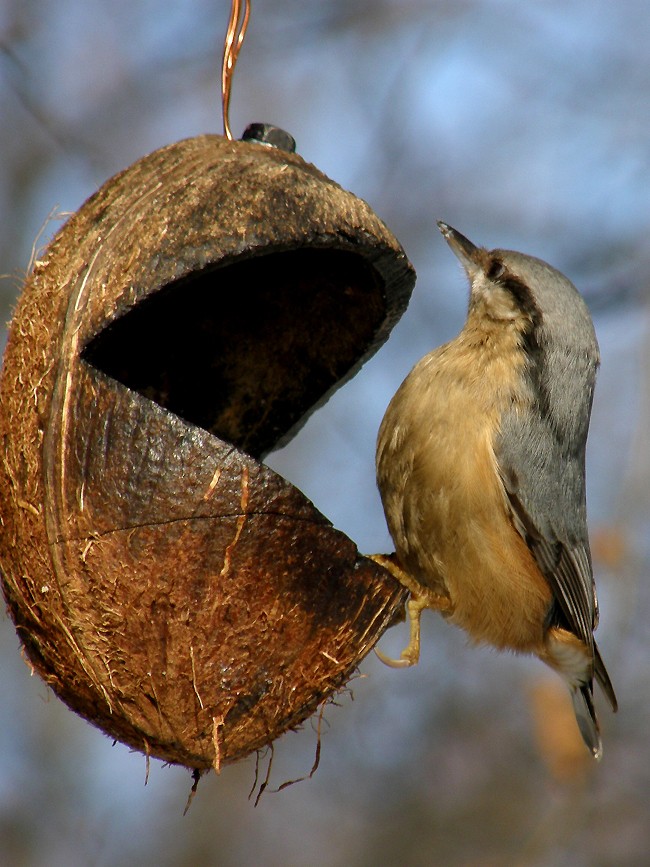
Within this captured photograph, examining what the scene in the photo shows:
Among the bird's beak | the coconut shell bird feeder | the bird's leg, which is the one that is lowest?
the coconut shell bird feeder

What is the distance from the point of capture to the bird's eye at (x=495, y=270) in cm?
418

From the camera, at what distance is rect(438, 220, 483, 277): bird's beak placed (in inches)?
170

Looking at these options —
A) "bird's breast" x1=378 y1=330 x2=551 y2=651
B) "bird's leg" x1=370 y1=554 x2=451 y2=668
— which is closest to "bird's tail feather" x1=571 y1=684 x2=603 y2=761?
"bird's breast" x1=378 y1=330 x2=551 y2=651

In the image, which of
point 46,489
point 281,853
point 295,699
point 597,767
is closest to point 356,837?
point 281,853

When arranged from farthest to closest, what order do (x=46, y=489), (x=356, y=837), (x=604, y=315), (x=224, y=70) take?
1. (x=356, y=837)
2. (x=604, y=315)
3. (x=224, y=70)
4. (x=46, y=489)

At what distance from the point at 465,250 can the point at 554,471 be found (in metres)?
0.98

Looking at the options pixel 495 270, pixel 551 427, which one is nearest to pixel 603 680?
A: pixel 551 427

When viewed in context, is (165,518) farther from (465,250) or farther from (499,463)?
(465,250)

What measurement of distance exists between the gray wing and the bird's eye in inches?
17.8

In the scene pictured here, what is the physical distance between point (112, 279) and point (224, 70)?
2.76ft

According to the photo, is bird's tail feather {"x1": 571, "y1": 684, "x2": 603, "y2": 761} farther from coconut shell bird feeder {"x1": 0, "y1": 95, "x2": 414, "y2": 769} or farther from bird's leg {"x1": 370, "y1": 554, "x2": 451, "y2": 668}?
coconut shell bird feeder {"x1": 0, "y1": 95, "x2": 414, "y2": 769}

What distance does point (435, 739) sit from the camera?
7.34 meters

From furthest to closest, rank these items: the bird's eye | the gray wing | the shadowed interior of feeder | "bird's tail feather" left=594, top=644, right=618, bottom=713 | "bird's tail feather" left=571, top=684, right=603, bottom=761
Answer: "bird's tail feather" left=571, top=684, right=603, bottom=761 < "bird's tail feather" left=594, top=644, right=618, bottom=713 < the bird's eye < the gray wing < the shadowed interior of feeder

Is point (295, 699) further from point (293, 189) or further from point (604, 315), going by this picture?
point (604, 315)
